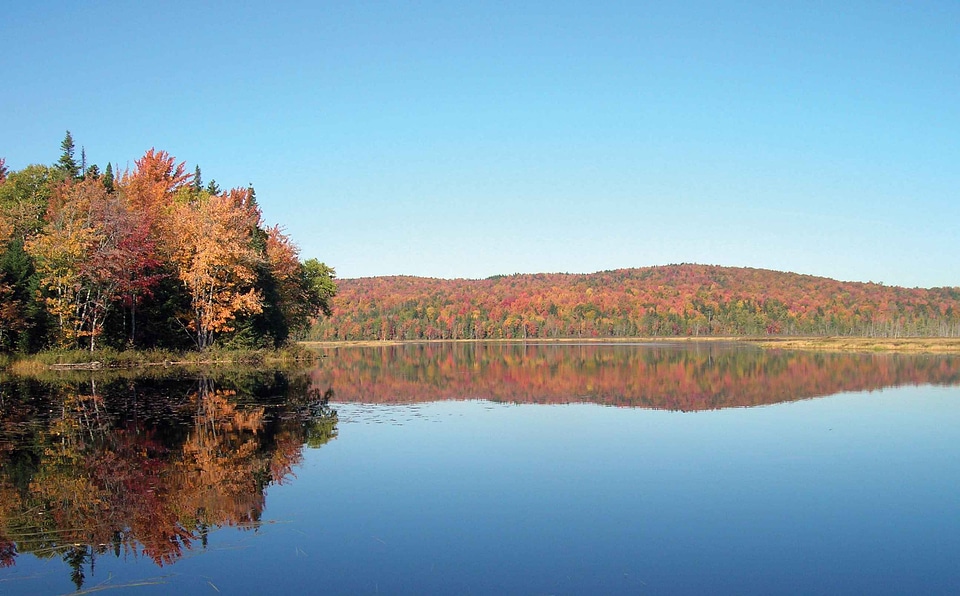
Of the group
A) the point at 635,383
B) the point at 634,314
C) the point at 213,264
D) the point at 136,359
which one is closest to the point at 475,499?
the point at 635,383

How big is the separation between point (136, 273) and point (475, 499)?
1489 inches

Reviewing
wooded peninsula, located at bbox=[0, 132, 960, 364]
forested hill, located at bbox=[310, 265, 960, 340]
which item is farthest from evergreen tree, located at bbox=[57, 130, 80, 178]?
forested hill, located at bbox=[310, 265, 960, 340]

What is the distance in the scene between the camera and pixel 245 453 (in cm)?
1495

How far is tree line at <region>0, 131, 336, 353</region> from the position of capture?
3947cm

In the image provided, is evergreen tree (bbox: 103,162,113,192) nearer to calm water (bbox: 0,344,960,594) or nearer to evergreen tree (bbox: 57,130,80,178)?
evergreen tree (bbox: 57,130,80,178)

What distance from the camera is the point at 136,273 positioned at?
141 ft

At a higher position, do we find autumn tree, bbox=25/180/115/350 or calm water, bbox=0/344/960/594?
autumn tree, bbox=25/180/115/350

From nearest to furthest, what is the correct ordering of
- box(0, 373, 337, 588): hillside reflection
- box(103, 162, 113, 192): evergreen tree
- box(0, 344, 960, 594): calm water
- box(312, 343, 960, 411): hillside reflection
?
box(0, 344, 960, 594): calm water
box(0, 373, 337, 588): hillside reflection
box(312, 343, 960, 411): hillside reflection
box(103, 162, 113, 192): evergreen tree

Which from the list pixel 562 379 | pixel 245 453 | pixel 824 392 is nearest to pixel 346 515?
pixel 245 453

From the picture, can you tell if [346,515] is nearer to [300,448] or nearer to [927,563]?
[300,448]

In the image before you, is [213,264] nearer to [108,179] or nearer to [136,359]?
[136,359]

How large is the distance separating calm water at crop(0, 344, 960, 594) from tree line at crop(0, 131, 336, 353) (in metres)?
18.3

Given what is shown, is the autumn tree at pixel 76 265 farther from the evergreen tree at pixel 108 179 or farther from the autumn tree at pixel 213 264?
the evergreen tree at pixel 108 179

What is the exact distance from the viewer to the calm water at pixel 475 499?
8.20 meters
